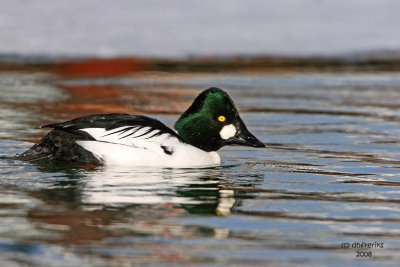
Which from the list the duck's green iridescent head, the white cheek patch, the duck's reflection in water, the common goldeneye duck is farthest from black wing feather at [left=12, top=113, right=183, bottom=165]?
the white cheek patch

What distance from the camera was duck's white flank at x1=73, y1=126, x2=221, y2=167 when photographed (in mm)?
6852

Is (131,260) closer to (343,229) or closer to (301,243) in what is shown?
(301,243)

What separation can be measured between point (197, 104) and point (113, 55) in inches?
303

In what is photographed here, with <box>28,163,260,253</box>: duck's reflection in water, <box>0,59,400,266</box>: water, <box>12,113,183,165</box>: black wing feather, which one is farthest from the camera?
<box>12,113,183,165</box>: black wing feather

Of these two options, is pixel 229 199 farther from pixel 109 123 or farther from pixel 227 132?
pixel 227 132

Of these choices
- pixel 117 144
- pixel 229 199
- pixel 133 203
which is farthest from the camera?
pixel 117 144

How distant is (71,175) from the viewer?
6.54 m

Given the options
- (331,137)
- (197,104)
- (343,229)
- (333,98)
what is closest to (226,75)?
(333,98)

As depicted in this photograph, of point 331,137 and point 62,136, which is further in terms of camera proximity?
point 331,137

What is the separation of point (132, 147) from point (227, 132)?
1002 millimetres

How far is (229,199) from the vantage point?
5938mm

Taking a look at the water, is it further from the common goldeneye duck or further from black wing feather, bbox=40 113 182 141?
black wing feather, bbox=40 113 182 141

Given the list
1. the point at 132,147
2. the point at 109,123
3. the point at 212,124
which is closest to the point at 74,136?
the point at 109,123

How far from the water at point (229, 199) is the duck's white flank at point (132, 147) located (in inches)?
3.7
